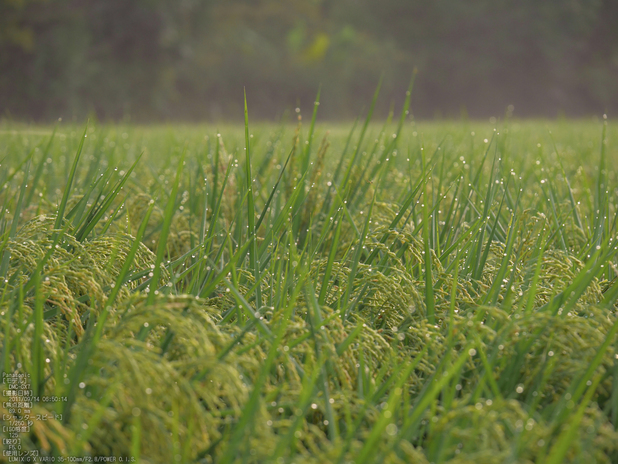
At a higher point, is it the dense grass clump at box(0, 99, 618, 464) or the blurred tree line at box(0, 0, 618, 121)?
the blurred tree line at box(0, 0, 618, 121)

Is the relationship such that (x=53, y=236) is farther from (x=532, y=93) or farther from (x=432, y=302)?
(x=532, y=93)

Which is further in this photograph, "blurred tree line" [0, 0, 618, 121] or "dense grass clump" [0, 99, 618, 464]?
"blurred tree line" [0, 0, 618, 121]

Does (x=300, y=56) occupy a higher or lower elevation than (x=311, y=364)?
higher

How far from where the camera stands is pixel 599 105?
21.5 metres

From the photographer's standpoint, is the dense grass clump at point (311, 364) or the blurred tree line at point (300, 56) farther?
→ the blurred tree line at point (300, 56)

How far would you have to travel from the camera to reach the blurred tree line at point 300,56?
13578 millimetres

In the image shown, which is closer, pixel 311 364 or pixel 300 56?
pixel 311 364

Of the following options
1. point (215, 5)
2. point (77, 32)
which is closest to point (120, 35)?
point (77, 32)

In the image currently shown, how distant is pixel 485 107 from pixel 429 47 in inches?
138

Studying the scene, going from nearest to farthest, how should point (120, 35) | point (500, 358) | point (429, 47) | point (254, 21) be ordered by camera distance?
1. point (500, 358)
2. point (120, 35)
3. point (254, 21)
4. point (429, 47)

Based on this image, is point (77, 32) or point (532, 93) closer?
point (77, 32)

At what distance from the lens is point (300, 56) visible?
19391 millimetres

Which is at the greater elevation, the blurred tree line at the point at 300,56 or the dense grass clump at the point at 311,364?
the blurred tree line at the point at 300,56

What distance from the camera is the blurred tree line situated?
13578 millimetres
